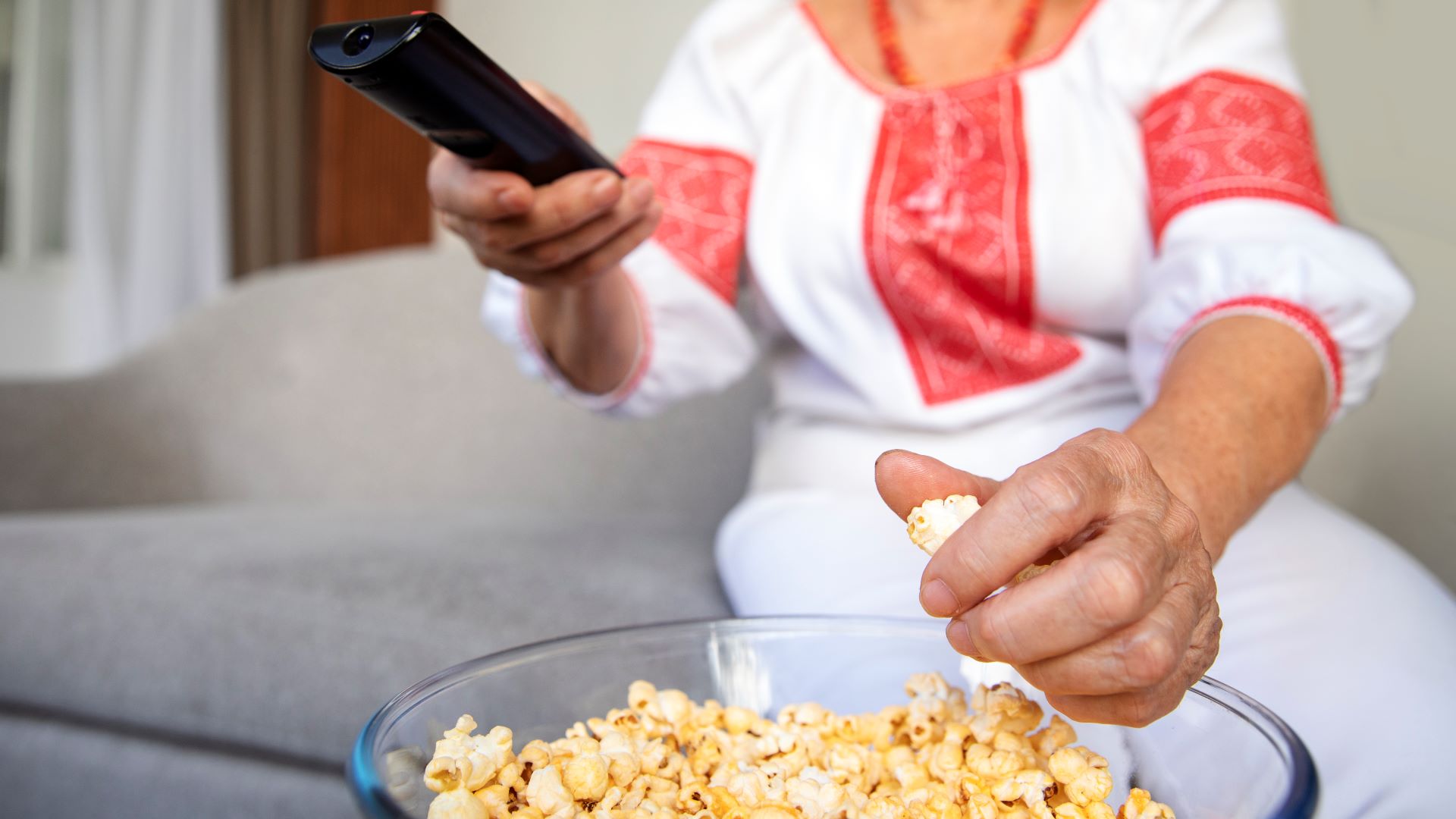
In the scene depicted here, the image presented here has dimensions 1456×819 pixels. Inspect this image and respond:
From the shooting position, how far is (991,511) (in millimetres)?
297

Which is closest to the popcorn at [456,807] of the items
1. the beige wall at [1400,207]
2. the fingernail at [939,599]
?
the fingernail at [939,599]

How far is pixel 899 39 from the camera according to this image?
0.98 meters

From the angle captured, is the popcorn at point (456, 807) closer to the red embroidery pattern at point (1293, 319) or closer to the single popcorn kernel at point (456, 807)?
the single popcorn kernel at point (456, 807)

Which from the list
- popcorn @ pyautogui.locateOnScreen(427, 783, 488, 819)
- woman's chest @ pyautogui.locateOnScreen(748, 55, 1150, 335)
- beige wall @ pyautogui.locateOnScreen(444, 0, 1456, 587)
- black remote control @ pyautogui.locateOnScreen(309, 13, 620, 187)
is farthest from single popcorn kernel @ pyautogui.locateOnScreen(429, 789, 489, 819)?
beige wall @ pyautogui.locateOnScreen(444, 0, 1456, 587)

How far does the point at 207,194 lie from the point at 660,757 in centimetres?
267

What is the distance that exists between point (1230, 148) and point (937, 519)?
23.7 inches

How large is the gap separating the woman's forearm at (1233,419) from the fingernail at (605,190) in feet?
0.93

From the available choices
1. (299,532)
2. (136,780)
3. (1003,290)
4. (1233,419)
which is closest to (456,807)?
(1233,419)

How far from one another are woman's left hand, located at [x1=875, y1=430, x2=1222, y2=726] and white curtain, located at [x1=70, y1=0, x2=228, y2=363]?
262 centimetres

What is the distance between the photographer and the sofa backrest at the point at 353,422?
4.91 feet

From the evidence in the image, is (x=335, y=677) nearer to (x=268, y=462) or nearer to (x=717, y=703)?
(x=717, y=703)

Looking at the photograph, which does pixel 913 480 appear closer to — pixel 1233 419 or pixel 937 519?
pixel 937 519

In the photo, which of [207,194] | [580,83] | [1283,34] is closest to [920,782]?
[1283,34]

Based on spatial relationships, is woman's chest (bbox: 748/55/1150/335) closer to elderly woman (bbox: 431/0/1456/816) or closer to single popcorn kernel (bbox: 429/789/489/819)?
elderly woman (bbox: 431/0/1456/816)
